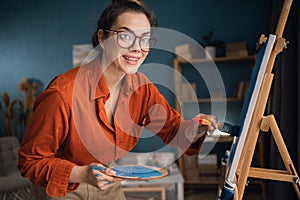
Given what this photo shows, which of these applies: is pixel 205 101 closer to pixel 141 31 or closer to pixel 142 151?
pixel 142 151

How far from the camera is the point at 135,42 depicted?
1373 mm

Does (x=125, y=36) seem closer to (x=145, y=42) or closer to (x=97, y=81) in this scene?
(x=145, y=42)

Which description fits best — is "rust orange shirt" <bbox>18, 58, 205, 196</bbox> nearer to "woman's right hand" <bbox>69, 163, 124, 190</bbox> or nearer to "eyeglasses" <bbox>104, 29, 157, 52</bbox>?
"woman's right hand" <bbox>69, 163, 124, 190</bbox>

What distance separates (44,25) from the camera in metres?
4.75

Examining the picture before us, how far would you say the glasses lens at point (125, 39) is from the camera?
1358 millimetres

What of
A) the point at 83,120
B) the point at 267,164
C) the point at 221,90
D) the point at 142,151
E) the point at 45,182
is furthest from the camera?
the point at 142,151

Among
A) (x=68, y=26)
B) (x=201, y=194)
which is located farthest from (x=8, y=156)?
(x=201, y=194)

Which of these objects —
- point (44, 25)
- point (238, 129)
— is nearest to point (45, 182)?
point (238, 129)

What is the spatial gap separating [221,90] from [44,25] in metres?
2.34

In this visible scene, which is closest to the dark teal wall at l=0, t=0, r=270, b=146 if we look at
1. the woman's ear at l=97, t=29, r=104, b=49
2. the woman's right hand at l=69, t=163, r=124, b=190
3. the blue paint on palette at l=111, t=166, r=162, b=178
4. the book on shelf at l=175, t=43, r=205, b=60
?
the book on shelf at l=175, t=43, r=205, b=60

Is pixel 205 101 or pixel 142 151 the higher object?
pixel 205 101

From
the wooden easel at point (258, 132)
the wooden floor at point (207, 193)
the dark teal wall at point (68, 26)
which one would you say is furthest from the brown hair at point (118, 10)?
the dark teal wall at point (68, 26)

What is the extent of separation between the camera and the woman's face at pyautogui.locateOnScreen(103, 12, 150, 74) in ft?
4.48

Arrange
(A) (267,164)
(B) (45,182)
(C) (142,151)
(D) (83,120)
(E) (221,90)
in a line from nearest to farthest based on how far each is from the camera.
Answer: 1. (B) (45,182)
2. (D) (83,120)
3. (A) (267,164)
4. (E) (221,90)
5. (C) (142,151)
